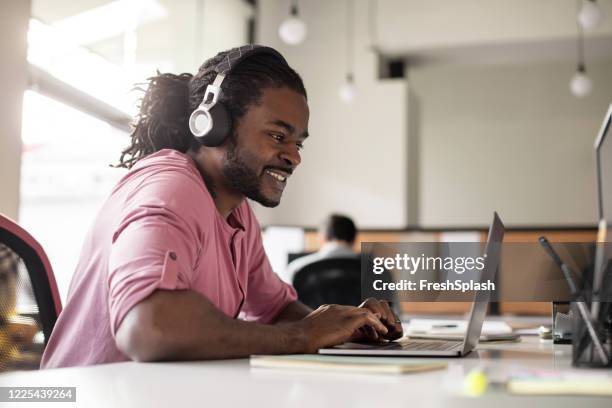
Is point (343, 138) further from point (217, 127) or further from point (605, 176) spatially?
point (217, 127)

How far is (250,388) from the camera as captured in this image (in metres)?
0.72

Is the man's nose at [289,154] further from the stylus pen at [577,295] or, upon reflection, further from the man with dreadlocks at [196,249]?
the stylus pen at [577,295]

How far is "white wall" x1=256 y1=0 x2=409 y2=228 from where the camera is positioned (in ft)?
20.0

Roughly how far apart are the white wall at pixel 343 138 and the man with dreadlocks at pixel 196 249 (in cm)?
452

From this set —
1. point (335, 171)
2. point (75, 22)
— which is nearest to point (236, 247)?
point (75, 22)

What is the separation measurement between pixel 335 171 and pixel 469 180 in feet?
4.53

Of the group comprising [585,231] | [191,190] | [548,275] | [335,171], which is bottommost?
[548,275]

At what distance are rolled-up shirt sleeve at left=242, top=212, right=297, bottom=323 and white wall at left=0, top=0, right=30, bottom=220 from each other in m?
1.26

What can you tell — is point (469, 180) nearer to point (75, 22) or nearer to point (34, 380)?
point (75, 22)

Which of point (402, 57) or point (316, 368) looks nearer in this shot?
point (316, 368)

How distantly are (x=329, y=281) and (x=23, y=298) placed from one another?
5.79 feet

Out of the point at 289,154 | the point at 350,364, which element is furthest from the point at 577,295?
the point at 289,154

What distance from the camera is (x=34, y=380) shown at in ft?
2.53

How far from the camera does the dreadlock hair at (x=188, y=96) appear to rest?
53.7 inches
